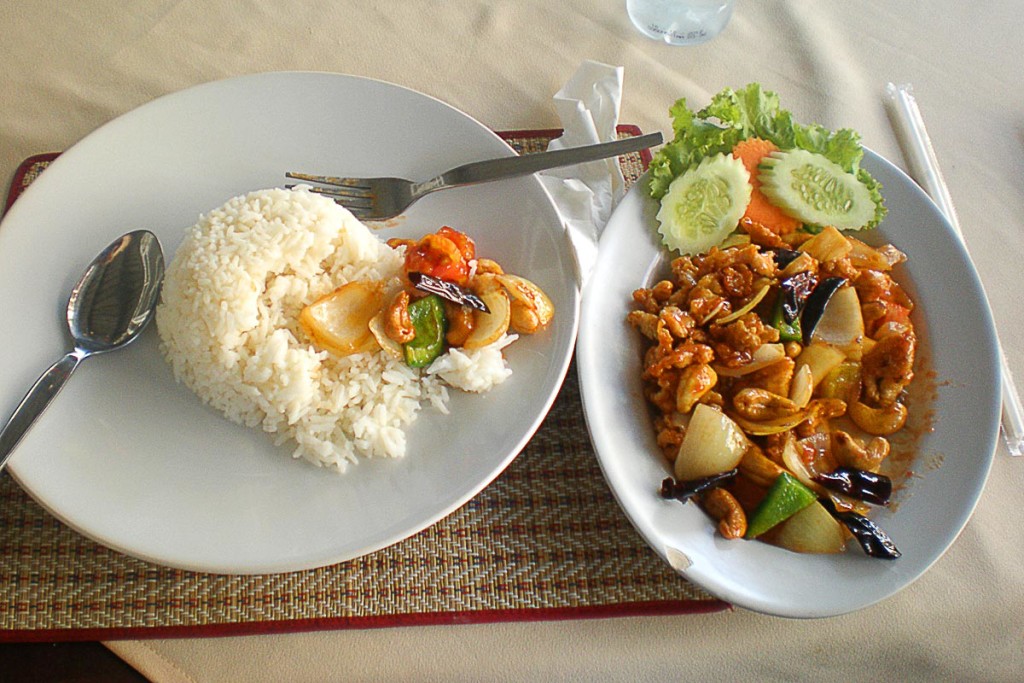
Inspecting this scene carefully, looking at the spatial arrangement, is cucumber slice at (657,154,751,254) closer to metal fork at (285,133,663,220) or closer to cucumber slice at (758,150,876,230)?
cucumber slice at (758,150,876,230)

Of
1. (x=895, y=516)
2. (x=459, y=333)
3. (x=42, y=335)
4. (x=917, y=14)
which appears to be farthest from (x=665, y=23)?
(x=42, y=335)

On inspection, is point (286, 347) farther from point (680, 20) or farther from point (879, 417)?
point (680, 20)

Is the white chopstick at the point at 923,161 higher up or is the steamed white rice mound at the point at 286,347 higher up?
the white chopstick at the point at 923,161

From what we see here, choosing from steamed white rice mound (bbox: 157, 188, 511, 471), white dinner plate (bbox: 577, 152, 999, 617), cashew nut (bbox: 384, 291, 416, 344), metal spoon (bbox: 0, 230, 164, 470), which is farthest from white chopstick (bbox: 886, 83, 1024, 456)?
metal spoon (bbox: 0, 230, 164, 470)

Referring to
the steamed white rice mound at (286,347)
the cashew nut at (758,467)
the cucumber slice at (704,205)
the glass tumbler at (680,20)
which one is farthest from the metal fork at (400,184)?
the glass tumbler at (680,20)

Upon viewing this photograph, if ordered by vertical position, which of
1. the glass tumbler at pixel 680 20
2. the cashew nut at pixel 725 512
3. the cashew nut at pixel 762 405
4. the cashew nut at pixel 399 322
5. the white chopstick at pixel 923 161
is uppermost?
the white chopstick at pixel 923 161

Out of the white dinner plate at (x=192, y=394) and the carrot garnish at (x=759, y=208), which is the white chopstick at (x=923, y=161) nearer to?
the carrot garnish at (x=759, y=208)

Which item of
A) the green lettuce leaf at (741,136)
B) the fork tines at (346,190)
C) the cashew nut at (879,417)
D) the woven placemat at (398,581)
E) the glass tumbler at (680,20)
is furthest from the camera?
the glass tumbler at (680,20)
